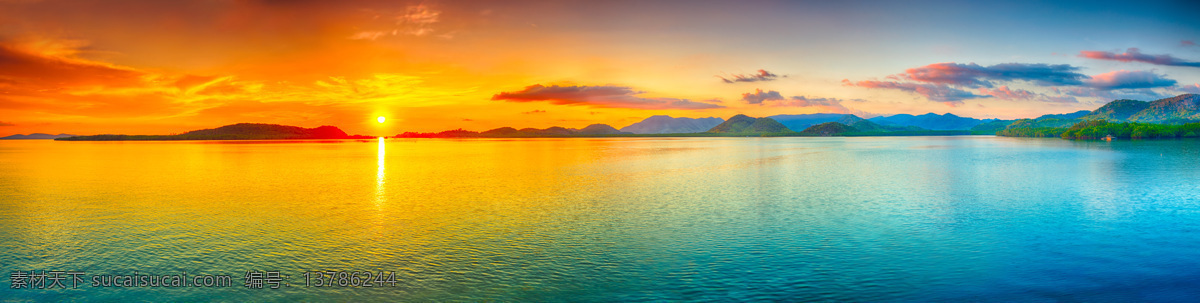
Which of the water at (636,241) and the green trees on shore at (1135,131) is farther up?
the green trees on shore at (1135,131)

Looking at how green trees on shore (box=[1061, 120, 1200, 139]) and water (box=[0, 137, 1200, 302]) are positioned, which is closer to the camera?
water (box=[0, 137, 1200, 302])

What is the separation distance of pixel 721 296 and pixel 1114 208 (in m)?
18.9

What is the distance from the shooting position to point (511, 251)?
13930 millimetres

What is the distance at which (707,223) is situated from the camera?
17.9 m

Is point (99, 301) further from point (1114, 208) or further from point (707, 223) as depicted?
point (1114, 208)

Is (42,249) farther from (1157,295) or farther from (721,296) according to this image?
(1157,295)

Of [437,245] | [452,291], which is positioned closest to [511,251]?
[437,245]

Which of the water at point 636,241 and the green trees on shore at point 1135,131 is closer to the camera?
the water at point 636,241

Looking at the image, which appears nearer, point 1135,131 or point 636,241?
point 636,241

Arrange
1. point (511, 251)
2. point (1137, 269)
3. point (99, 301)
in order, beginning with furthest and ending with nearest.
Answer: point (511, 251), point (1137, 269), point (99, 301)

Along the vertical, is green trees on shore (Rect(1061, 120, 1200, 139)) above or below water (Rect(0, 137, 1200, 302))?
above

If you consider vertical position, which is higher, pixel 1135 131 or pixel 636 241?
pixel 1135 131

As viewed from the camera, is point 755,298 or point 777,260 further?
point 777,260

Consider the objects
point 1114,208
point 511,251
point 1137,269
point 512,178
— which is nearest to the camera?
point 1137,269
